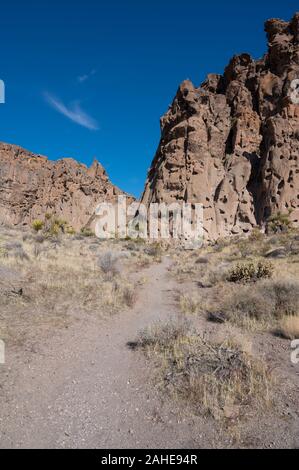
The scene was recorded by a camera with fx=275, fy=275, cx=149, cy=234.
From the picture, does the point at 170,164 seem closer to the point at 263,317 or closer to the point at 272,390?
the point at 263,317

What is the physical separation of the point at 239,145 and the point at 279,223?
13.2m

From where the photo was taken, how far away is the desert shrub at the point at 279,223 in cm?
2820

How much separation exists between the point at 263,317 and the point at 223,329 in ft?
3.95

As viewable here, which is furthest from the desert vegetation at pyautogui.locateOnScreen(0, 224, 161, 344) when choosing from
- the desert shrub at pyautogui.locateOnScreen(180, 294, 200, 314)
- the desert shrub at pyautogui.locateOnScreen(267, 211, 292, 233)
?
the desert shrub at pyautogui.locateOnScreen(267, 211, 292, 233)

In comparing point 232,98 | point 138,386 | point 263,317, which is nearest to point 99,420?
point 138,386

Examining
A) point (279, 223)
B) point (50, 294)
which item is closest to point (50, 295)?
point (50, 294)

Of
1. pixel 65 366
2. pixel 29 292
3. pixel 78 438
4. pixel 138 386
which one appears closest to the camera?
pixel 78 438

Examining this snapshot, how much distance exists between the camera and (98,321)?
632 centimetres

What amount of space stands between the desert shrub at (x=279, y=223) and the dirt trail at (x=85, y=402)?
1060 inches

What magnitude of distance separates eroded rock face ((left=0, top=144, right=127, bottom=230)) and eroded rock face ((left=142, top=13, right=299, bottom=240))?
17.5 meters

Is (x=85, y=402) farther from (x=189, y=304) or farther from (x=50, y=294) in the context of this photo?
(x=189, y=304)

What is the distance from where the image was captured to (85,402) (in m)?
3.35

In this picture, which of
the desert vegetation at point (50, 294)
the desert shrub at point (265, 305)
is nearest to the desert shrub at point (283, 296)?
the desert shrub at point (265, 305)

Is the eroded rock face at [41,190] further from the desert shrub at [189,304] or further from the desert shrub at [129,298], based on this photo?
the desert shrub at [189,304]
